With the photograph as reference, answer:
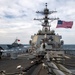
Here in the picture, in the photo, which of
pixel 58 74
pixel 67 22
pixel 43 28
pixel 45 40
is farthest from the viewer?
pixel 43 28

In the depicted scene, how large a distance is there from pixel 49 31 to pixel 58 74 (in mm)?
33871

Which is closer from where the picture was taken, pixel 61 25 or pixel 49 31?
pixel 61 25

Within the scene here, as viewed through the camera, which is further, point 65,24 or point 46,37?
point 46,37

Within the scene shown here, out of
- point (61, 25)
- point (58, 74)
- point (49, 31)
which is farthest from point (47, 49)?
point (58, 74)

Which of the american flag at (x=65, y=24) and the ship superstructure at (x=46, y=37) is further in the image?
the ship superstructure at (x=46, y=37)

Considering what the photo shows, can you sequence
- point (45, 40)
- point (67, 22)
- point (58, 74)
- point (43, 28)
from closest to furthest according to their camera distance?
point (58, 74), point (67, 22), point (45, 40), point (43, 28)

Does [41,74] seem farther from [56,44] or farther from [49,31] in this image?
[49,31]

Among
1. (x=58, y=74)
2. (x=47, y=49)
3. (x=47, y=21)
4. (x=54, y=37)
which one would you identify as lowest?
(x=58, y=74)

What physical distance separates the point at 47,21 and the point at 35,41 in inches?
252

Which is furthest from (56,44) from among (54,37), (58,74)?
(58,74)

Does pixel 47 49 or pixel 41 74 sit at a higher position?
pixel 47 49

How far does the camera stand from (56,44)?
45.9 meters

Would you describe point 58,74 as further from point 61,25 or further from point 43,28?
point 43,28

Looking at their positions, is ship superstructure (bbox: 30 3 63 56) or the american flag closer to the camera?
the american flag
